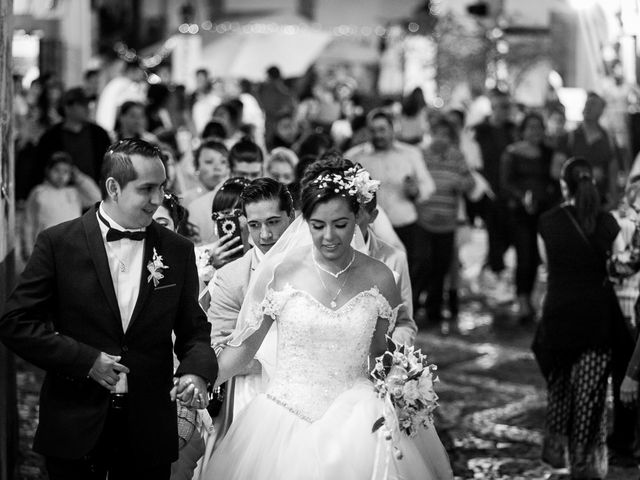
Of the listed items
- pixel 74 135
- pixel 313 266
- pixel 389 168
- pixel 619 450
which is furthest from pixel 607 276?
pixel 74 135

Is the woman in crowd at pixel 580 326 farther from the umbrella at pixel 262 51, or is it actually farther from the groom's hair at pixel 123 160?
the umbrella at pixel 262 51

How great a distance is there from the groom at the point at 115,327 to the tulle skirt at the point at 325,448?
2.16 ft

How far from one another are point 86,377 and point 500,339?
26.6ft

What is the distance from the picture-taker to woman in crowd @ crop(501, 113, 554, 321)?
541 inches

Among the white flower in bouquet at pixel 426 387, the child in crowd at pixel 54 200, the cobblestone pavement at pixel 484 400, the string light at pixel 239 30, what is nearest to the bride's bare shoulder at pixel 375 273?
the white flower in bouquet at pixel 426 387

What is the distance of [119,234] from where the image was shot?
17.2ft

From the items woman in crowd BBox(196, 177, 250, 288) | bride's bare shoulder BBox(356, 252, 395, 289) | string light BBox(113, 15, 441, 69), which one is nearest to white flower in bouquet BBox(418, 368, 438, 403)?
bride's bare shoulder BBox(356, 252, 395, 289)

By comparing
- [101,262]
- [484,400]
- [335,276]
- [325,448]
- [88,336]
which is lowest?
[484,400]

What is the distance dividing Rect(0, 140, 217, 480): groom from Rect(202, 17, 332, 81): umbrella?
74.4ft

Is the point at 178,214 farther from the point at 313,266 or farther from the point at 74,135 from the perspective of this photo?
the point at 74,135

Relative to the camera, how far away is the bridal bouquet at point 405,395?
5.73 meters

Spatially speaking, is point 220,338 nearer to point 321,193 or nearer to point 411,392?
point 321,193

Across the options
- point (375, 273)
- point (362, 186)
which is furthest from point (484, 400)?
point (362, 186)

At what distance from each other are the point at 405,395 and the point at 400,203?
7121mm
